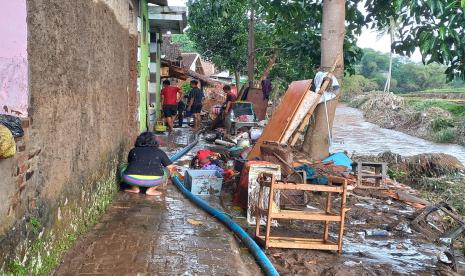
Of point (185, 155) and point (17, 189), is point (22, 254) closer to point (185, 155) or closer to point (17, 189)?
point (17, 189)

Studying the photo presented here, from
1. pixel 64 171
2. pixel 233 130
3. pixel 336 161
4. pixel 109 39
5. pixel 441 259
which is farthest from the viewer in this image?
pixel 233 130

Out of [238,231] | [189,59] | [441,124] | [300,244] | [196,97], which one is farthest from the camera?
[189,59]

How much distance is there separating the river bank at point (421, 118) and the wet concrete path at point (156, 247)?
18180mm

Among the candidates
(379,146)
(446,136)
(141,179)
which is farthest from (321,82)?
(446,136)

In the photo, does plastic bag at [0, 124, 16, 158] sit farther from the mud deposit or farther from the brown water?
the brown water

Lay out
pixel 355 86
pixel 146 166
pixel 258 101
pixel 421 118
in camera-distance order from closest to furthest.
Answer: pixel 146 166 → pixel 258 101 → pixel 421 118 → pixel 355 86

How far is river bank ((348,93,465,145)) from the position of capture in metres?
21.8

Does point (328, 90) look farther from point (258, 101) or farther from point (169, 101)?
point (258, 101)

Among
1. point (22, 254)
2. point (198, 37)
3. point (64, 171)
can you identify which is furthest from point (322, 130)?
point (198, 37)

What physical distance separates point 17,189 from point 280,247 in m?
3.00

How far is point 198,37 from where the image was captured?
24.9 metres

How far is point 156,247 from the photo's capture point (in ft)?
16.4

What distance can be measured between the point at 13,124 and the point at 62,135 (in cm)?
118

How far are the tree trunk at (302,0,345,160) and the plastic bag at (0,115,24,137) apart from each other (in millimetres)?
7642
